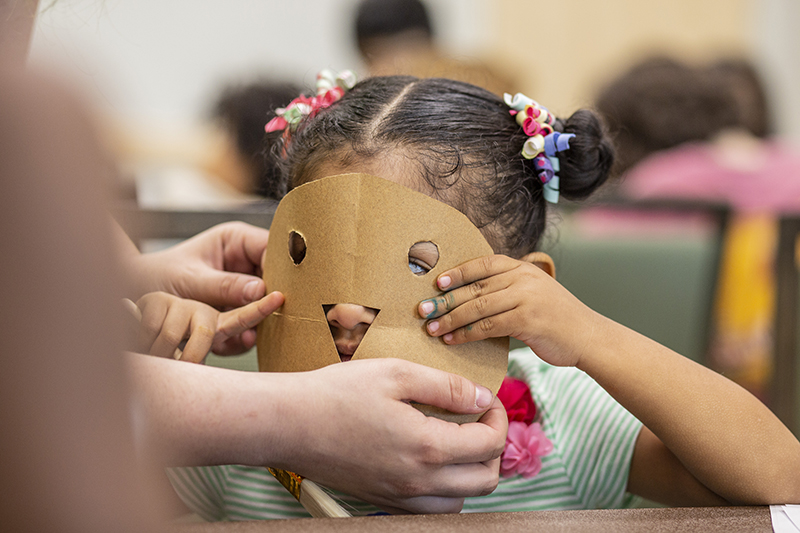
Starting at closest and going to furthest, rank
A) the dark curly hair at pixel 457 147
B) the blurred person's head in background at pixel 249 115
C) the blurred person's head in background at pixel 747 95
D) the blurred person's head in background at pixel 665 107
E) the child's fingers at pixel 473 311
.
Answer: the child's fingers at pixel 473 311 → the dark curly hair at pixel 457 147 → the blurred person's head in background at pixel 249 115 → the blurred person's head in background at pixel 665 107 → the blurred person's head in background at pixel 747 95

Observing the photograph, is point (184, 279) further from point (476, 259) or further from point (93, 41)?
point (476, 259)

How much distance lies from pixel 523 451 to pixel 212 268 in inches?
20.2

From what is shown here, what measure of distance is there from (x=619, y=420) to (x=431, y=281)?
0.39m

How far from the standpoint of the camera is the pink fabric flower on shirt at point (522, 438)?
0.88 metres

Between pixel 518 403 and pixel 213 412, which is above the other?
pixel 213 412

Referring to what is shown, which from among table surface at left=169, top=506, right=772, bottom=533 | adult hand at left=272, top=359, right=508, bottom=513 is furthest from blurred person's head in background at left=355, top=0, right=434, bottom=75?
table surface at left=169, top=506, right=772, bottom=533

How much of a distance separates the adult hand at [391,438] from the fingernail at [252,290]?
25cm

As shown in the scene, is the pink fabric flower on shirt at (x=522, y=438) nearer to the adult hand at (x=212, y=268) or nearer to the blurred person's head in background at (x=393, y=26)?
the adult hand at (x=212, y=268)

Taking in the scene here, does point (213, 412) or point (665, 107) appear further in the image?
point (665, 107)

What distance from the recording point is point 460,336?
2.26 ft

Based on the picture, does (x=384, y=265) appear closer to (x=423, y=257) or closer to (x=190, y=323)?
(x=423, y=257)

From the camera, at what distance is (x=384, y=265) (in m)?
0.68

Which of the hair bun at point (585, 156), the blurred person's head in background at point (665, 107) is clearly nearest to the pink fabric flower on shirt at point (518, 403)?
the hair bun at point (585, 156)

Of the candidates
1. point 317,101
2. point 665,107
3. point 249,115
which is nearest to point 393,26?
point 249,115
